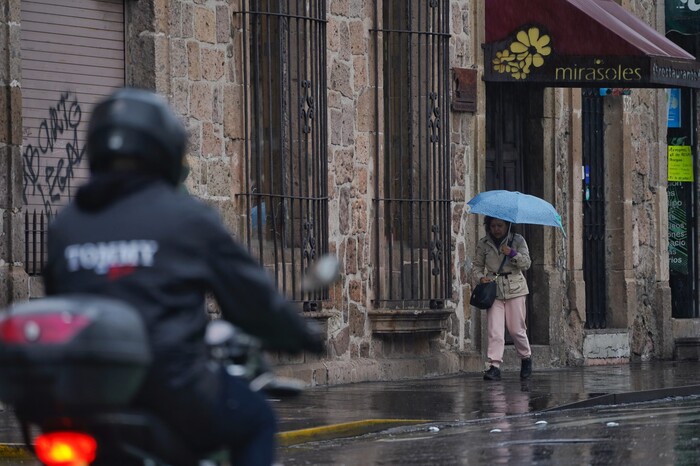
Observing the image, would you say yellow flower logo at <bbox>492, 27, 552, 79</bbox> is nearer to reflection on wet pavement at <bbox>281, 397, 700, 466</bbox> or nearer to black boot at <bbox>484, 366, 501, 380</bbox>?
black boot at <bbox>484, 366, 501, 380</bbox>

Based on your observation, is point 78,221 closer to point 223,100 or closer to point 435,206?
point 223,100

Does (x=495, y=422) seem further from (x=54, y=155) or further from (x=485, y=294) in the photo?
(x=54, y=155)

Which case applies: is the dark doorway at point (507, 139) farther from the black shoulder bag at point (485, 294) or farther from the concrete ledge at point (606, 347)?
the black shoulder bag at point (485, 294)

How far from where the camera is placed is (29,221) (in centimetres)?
1427

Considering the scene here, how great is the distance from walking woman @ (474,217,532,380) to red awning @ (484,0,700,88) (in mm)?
2598

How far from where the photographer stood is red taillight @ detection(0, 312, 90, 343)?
407cm

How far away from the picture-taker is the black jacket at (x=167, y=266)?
4445 millimetres

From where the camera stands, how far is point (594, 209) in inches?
854

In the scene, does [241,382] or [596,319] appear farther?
[596,319]

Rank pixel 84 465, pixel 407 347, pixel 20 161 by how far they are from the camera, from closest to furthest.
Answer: pixel 84 465 → pixel 20 161 → pixel 407 347

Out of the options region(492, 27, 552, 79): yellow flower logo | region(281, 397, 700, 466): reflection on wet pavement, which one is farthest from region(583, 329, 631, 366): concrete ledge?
region(281, 397, 700, 466): reflection on wet pavement

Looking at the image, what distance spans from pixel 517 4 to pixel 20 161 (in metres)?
7.29

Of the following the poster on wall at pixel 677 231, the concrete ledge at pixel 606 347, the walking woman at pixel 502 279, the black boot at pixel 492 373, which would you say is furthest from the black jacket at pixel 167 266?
the poster on wall at pixel 677 231

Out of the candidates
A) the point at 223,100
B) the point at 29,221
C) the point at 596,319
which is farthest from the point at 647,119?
the point at 29,221
